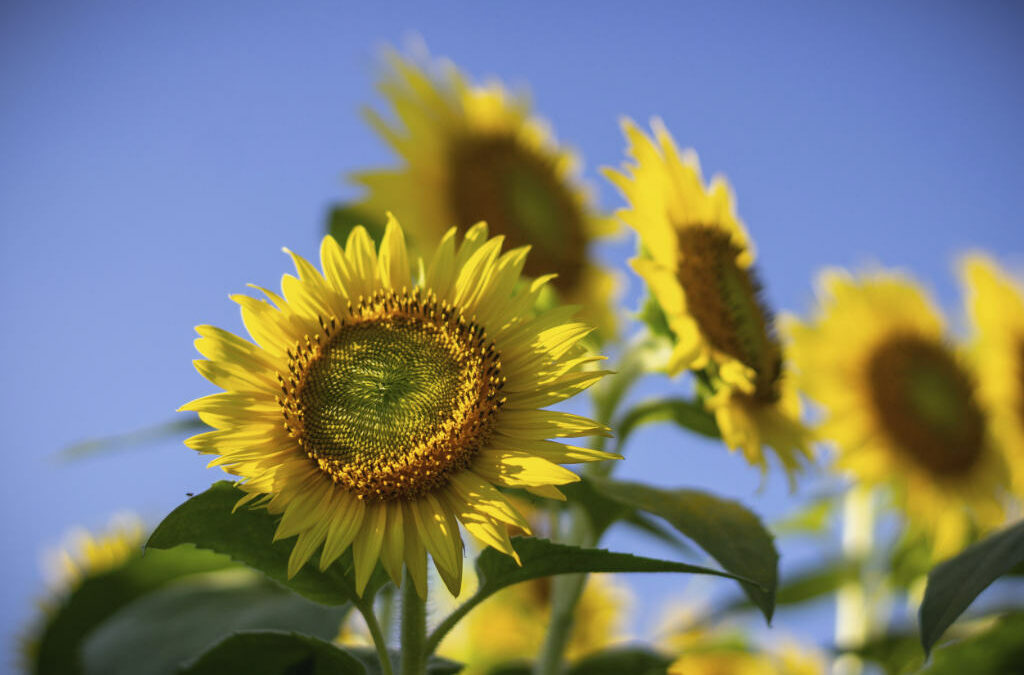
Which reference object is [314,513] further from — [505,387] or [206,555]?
[206,555]

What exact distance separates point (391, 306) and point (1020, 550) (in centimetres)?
50

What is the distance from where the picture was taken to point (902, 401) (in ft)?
5.45

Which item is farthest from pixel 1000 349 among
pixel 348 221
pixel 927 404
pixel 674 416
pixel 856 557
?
pixel 348 221

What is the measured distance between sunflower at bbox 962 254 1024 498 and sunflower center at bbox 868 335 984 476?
3cm

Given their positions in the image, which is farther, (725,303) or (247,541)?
(725,303)

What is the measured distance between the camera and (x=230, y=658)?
70 cm

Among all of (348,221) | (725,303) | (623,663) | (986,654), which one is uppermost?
(348,221)

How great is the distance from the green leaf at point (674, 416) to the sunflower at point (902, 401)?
1.90 feet

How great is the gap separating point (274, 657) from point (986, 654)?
722mm

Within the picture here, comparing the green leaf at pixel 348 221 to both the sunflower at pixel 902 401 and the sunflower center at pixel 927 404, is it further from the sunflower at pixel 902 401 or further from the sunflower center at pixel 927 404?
the sunflower center at pixel 927 404

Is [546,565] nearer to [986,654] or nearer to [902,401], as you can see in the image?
[986,654]

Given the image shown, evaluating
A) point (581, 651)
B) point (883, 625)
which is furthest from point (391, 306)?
point (883, 625)

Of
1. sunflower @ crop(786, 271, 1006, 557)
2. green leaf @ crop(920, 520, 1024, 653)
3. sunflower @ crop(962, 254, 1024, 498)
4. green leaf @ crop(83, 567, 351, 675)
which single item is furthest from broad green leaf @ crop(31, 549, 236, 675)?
sunflower @ crop(962, 254, 1024, 498)

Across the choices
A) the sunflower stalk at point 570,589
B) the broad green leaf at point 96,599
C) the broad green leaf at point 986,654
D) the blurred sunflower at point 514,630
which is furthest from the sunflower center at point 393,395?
the blurred sunflower at point 514,630
